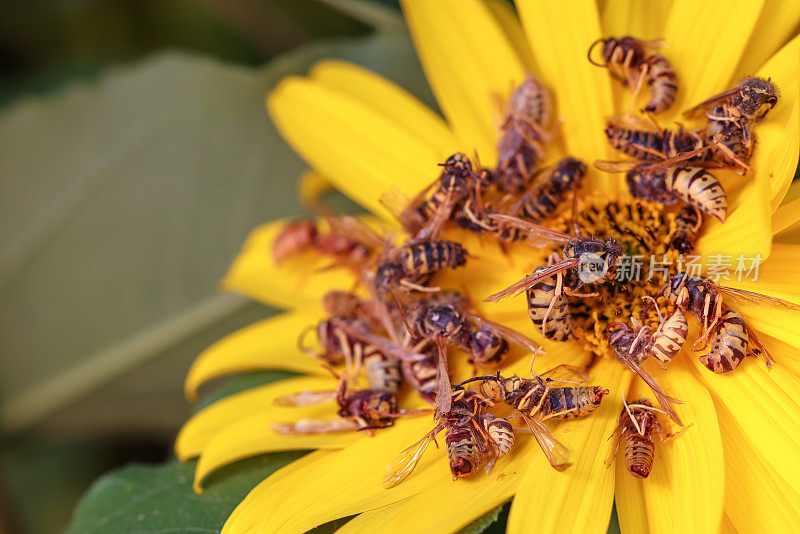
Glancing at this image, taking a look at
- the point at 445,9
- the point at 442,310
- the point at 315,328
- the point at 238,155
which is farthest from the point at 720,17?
the point at 238,155

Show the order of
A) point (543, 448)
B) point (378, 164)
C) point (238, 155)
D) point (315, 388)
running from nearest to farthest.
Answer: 1. point (543, 448)
2. point (315, 388)
3. point (378, 164)
4. point (238, 155)

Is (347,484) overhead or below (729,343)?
below

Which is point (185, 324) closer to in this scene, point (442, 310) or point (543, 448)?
point (442, 310)

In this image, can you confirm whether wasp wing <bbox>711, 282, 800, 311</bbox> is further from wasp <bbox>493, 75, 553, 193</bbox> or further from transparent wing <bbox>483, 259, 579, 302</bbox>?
wasp <bbox>493, 75, 553, 193</bbox>

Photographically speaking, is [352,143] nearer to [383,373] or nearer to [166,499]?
[383,373]

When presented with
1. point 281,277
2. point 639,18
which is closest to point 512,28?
point 639,18

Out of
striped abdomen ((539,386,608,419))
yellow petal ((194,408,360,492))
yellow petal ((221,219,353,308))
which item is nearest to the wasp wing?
striped abdomen ((539,386,608,419))

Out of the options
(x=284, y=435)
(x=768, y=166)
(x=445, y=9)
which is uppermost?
(x=445, y=9)
